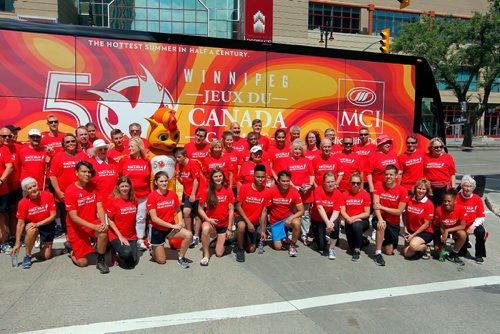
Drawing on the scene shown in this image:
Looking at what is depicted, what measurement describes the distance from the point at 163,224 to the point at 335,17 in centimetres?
4250

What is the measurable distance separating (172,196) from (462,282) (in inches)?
156

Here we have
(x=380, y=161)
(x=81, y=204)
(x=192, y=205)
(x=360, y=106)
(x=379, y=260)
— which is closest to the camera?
(x=81, y=204)

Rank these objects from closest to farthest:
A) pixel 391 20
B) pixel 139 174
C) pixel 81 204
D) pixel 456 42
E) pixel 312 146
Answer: pixel 81 204
pixel 139 174
pixel 312 146
pixel 456 42
pixel 391 20

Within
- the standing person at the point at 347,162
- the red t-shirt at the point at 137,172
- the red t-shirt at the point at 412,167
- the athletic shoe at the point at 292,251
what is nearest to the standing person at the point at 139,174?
the red t-shirt at the point at 137,172

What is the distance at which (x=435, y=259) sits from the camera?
242 inches

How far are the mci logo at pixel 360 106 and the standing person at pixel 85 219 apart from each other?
5.65 metres

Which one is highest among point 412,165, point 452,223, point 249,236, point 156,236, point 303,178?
point 412,165

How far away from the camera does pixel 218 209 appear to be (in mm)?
6012

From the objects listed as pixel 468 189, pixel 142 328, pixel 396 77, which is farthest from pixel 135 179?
pixel 396 77

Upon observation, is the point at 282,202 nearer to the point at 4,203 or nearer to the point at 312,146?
the point at 312,146

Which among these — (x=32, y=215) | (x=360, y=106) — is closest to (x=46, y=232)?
(x=32, y=215)

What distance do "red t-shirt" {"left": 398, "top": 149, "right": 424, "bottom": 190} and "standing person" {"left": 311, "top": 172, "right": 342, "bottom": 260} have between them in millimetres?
1555

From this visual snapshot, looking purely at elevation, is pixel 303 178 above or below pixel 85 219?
above

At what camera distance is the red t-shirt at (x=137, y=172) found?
20.3 ft
